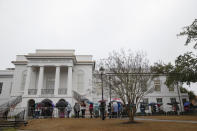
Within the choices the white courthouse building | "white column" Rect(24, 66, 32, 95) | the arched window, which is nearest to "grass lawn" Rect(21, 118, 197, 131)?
the white courthouse building

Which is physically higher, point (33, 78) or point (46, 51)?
point (46, 51)

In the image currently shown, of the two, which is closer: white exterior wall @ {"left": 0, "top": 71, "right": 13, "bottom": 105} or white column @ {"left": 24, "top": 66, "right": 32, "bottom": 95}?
white column @ {"left": 24, "top": 66, "right": 32, "bottom": 95}

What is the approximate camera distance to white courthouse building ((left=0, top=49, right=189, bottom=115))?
2634 centimetres

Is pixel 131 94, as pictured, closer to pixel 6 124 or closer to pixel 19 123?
pixel 19 123

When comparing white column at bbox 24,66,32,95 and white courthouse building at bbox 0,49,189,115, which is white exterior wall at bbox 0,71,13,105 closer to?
white courthouse building at bbox 0,49,189,115

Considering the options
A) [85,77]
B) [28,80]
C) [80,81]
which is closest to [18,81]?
[28,80]

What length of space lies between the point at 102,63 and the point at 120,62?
2149 mm

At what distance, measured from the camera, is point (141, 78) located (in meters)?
14.6

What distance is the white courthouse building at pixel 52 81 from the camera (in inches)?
1037

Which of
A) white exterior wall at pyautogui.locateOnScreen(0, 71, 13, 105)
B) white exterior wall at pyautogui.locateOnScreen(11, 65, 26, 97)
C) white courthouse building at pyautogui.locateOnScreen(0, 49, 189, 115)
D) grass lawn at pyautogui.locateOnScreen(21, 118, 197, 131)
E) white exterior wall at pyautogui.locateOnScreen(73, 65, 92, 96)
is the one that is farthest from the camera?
white exterior wall at pyautogui.locateOnScreen(0, 71, 13, 105)

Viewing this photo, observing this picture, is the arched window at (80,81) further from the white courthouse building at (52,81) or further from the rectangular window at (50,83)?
the rectangular window at (50,83)

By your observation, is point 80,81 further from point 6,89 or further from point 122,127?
point 122,127

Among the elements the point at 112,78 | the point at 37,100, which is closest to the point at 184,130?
the point at 112,78

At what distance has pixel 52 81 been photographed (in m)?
30.6
